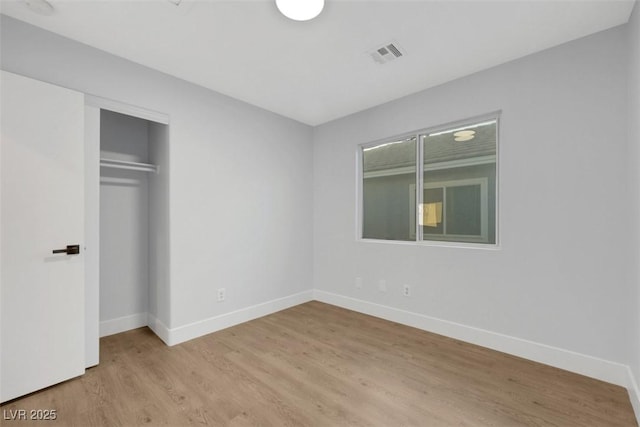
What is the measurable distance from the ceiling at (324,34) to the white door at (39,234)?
0.62 meters

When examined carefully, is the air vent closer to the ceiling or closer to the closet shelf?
the ceiling

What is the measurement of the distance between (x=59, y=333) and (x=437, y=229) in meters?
3.53

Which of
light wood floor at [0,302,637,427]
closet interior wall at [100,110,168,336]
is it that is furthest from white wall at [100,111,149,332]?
light wood floor at [0,302,637,427]

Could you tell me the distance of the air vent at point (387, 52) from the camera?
233 centimetres

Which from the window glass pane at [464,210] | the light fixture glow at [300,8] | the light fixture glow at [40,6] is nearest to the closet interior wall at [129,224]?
the light fixture glow at [40,6]

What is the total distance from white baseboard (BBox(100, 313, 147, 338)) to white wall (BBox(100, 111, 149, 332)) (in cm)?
3

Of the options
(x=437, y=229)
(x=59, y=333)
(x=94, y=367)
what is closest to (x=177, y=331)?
(x=94, y=367)

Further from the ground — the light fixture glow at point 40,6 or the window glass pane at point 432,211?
the light fixture glow at point 40,6

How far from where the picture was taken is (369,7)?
1920mm

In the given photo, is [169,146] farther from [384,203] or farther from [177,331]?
[384,203]

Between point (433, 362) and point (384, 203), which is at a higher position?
point (384, 203)

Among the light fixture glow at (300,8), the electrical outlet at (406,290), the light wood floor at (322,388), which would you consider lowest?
the light wood floor at (322,388)

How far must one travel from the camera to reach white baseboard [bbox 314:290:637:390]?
2.12 meters

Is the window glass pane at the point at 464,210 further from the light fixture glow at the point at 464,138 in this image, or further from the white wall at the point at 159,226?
the white wall at the point at 159,226
